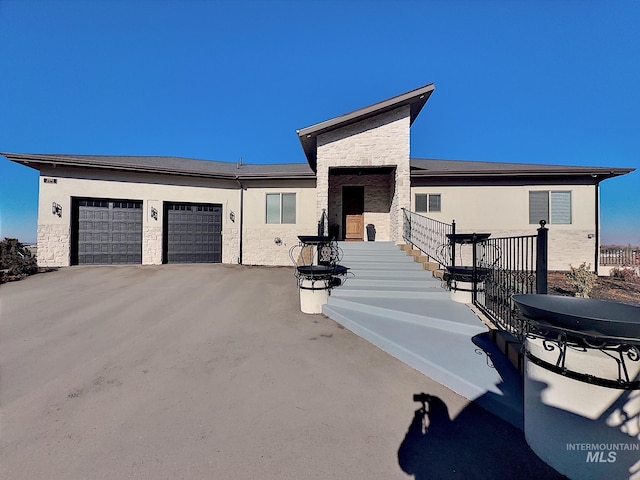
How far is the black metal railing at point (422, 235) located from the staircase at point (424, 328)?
95cm

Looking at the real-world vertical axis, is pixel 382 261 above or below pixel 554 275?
above

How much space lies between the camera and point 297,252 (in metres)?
11.4

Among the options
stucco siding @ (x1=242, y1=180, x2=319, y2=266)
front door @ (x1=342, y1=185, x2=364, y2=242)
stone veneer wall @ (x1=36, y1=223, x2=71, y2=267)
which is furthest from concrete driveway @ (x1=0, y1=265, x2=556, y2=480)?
front door @ (x1=342, y1=185, x2=364, y2=242)

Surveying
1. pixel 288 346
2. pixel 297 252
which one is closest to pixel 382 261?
pixel 288 346

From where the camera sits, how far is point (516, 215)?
1073 centimetres

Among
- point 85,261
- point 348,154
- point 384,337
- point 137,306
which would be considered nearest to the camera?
point 384,337

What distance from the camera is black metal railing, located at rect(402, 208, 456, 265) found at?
768cm

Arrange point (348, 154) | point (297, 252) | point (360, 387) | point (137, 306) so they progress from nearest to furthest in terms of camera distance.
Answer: point (360, 387) → point (137, 306) → point (348, 154) → point (297, 252)

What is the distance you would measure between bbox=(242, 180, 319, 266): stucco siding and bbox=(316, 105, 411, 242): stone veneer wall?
7.02 ft

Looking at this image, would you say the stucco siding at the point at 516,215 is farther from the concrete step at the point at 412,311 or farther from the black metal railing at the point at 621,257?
the concrete step at the point at 412,311

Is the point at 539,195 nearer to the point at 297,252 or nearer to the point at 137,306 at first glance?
the point at 297,252

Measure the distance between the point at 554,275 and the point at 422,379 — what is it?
34.6 ft

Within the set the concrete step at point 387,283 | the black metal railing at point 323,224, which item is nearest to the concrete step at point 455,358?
the concrete step at point 387,283

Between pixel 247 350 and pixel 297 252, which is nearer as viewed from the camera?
pixel 247 350
